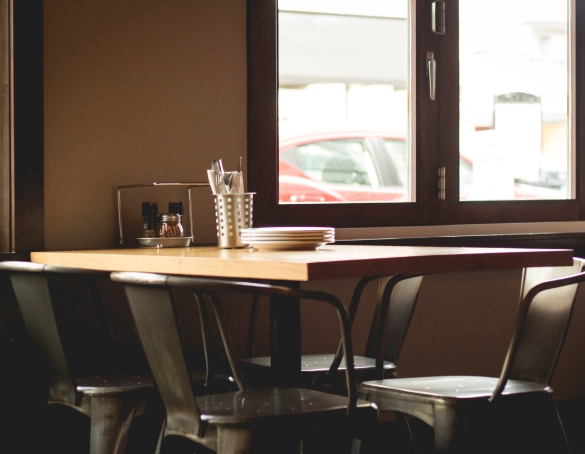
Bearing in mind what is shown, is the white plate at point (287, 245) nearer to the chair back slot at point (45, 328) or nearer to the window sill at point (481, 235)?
the chair back slot at point (45, 328)

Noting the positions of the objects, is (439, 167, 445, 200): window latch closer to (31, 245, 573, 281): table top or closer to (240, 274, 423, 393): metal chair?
(240, 274, 423, 393): metal chair

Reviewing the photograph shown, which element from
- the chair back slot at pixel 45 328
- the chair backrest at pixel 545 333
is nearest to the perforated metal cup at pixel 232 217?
the chair back slot at pixel 45 328

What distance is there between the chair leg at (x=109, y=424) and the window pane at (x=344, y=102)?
133 cm

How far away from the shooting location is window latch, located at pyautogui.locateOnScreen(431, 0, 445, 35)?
135 inches

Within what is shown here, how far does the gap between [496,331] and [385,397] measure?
168 centimetres

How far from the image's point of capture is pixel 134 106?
281 cm

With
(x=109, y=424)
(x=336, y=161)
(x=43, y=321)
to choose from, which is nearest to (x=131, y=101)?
(x=336, y=161)

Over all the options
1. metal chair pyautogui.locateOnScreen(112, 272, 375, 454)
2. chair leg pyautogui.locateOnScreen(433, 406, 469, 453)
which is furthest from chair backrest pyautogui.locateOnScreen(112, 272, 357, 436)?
chair leg pyautogui.locateOnScreen(433, 406, 469, 453)

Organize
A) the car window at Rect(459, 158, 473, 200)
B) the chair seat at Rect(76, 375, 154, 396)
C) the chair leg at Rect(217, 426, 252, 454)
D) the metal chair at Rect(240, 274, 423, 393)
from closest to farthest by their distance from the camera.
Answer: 1. the chair leg at Rect(217, 426, 252, 454)
2. the chair seat at Rect(76, 375, 154, 396)
3. the metal chair at Rect(240, 274, 423, 393)
4. the car window at Rect(459, 158, 473, 200)

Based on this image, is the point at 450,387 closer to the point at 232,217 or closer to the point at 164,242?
the point at 232,217

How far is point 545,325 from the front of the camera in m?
2.14

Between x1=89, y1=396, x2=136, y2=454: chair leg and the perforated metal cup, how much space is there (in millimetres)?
613

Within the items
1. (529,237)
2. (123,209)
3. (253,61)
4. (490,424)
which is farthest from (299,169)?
(490,424)

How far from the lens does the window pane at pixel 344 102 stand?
3188 mm
